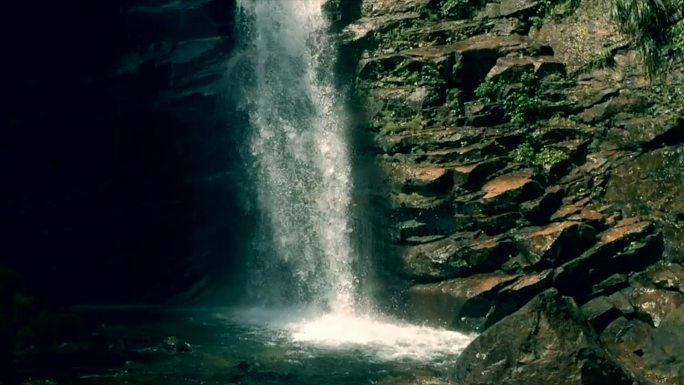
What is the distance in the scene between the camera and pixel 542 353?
12914 millimetres

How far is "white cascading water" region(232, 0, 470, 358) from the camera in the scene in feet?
72.2

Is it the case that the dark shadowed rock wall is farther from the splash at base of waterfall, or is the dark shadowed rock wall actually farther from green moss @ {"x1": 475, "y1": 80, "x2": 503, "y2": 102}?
green moss @ {"x1": 475, "y1": 80, "x2": 503, "y2": 102}

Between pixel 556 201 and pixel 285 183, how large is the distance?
9.59 meters

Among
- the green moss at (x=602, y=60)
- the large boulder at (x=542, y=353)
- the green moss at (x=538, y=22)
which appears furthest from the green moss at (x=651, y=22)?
the large boulder at (x=542, y=353)

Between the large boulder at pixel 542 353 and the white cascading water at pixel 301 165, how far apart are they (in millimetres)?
5990

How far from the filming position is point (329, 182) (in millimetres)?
23422

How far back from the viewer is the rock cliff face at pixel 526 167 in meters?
17.4

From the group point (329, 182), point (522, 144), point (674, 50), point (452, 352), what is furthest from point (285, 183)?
point (674, 50)

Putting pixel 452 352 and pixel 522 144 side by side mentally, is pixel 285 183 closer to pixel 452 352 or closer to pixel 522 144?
pixel 522 144

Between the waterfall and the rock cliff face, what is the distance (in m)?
1.86

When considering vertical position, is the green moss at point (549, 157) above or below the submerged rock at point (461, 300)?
above

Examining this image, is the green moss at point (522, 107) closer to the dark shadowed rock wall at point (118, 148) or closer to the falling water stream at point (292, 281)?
the falling water stream at point (292, 281)

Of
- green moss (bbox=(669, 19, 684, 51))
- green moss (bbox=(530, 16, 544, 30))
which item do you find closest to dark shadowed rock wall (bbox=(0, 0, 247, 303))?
green moss (bbox=(530, 16, 544, 30))

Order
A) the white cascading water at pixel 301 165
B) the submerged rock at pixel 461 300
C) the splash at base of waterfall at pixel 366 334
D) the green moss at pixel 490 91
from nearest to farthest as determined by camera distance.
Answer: the splash at base of waterfall at pixel 366 334 → the submerged rock at pixel 461 300 → the green moss at pixel 490 91 → the white cascading water at pixel 301 165
